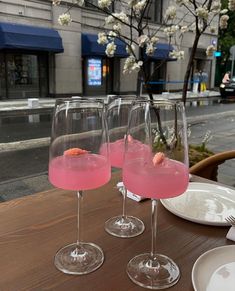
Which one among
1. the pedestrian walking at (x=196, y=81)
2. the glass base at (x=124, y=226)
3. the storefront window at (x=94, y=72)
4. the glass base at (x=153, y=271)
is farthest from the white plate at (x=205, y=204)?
the pedestrian walking at (x=196, y=81)

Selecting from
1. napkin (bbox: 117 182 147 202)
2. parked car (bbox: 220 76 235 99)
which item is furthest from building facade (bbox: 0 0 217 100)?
napkin (bbox: 117 182 147 202)

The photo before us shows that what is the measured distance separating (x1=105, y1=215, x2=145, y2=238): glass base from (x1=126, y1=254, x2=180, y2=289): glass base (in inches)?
6.0

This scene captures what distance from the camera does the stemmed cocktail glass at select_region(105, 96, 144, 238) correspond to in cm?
126

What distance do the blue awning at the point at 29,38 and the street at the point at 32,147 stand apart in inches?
172

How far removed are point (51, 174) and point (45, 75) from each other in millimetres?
15480

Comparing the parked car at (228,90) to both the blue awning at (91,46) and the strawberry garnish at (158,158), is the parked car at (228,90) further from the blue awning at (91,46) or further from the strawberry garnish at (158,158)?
the strawberry garnish at (158,158)

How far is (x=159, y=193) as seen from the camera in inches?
37.2

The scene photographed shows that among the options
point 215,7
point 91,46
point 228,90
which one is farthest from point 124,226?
point 228,90

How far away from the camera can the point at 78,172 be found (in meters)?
0.99

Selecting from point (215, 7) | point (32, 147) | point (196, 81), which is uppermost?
point (215, 7)

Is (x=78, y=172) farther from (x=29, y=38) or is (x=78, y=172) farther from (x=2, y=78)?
(x=2, y=78)

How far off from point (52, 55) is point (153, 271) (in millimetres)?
15504

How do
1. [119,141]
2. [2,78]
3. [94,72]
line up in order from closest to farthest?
[119,141], [2,78], [94,72]

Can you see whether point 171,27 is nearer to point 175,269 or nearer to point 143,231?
point 143,231
